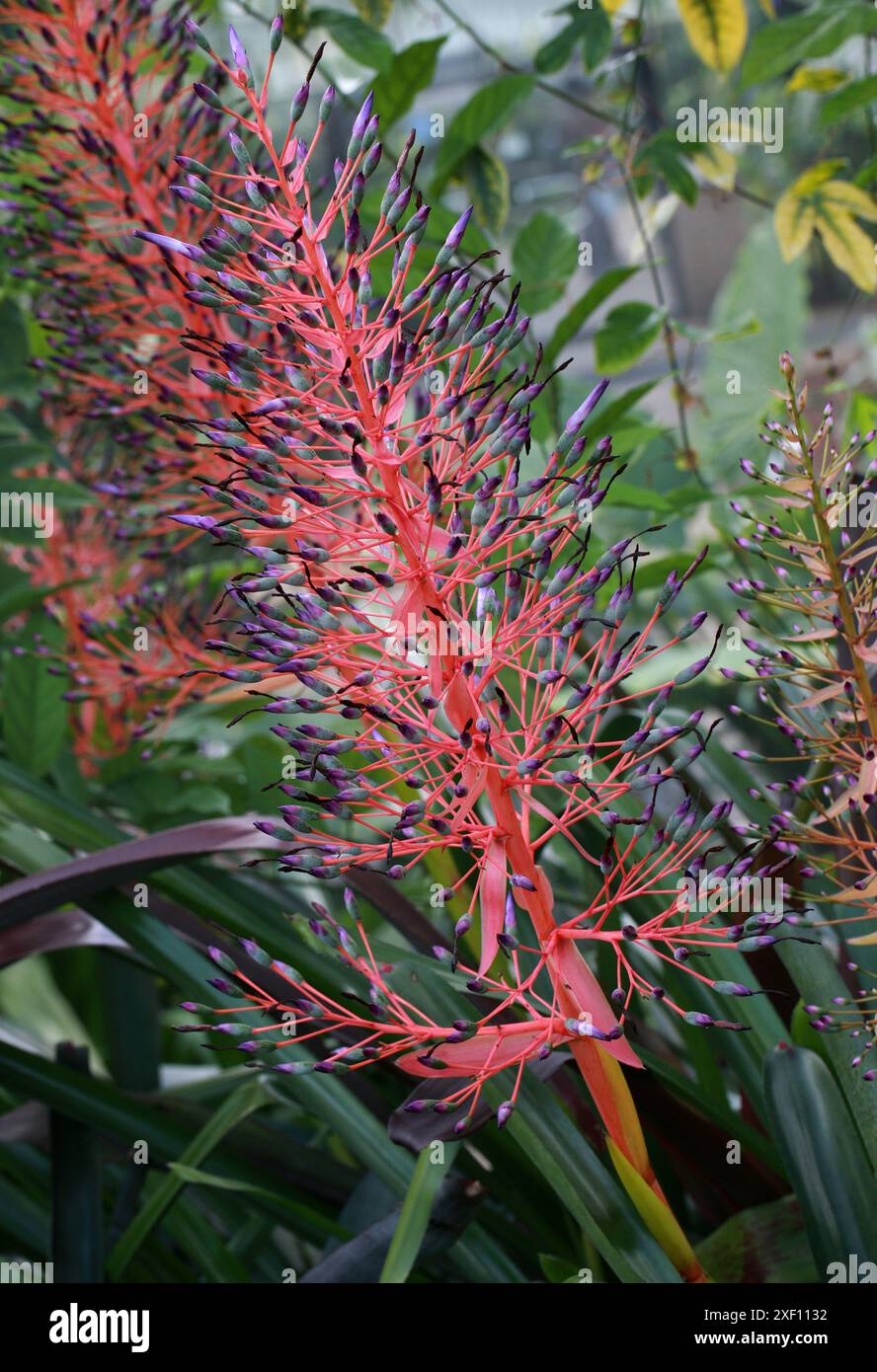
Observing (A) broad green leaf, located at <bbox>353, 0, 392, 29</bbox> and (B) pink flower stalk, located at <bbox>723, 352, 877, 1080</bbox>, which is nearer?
(B) pink flower stalk, located at <bbox>723, 352, 877, 1080</bbox>

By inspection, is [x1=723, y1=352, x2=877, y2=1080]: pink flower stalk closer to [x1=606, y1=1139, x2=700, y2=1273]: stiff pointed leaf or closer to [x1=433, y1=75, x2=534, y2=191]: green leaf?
[x1=606, y1=1139, x2=700, y2=1273]: stiff pointed leaf

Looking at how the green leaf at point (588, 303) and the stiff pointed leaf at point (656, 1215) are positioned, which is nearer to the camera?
the stiff pointed leaf at point (656, 1215)

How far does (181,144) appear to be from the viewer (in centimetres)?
109

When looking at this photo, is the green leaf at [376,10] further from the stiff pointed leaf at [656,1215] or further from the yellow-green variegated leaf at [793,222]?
the stiff pointed leaf at [656,1215]

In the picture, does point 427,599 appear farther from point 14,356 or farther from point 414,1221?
point 14,356

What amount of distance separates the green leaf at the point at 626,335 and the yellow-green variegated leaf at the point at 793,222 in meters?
0.16

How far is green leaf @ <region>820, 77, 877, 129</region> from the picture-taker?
1090 millimetres

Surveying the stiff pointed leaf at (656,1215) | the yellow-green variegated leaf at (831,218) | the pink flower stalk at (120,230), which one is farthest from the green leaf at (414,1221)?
the yellow-green variegated leaf at (831,218)

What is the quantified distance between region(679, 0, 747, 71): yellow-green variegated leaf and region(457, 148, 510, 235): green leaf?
229 mm

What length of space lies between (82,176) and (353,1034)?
0.76 metres

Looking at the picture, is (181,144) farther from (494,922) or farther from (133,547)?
(494,922)

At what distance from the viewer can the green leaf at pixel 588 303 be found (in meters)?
1.09

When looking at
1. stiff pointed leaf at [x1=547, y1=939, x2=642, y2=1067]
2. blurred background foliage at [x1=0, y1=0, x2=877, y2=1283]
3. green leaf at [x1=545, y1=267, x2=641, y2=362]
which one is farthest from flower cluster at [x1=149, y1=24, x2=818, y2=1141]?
green leaf at [x1=545, y1=267, x2=641, y2=362]

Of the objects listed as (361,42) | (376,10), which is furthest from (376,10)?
(361,42)
